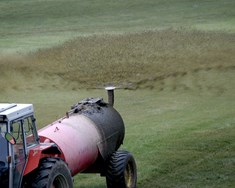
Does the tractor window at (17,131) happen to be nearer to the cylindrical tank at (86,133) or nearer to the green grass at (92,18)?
the cylindrical tank at (86,133)

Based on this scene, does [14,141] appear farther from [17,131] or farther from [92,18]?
[92,18]

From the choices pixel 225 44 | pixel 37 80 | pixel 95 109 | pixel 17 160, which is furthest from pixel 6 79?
pixel 17 160

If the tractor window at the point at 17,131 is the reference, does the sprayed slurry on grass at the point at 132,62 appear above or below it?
below

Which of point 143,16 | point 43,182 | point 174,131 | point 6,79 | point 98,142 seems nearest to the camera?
point 43,182

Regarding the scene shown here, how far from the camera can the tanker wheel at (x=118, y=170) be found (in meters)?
15.5

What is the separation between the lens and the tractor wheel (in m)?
12.5

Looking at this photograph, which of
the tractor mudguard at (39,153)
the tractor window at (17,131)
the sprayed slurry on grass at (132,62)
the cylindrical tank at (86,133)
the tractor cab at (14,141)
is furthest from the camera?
the sprayed slurry on grass at (132,62)

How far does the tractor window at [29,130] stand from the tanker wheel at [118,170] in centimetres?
271

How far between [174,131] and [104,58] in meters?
12.1

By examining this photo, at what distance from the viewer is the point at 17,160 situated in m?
12.6

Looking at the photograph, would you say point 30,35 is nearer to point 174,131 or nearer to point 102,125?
point 174,131

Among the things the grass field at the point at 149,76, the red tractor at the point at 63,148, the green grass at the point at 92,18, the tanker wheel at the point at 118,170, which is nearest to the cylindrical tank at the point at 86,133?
the red tractor at the point at 63,148

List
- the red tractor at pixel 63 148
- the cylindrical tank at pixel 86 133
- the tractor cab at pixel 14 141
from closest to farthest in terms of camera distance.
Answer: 1. the tractor cab at pixel 14 141
2. the red tractor at pixel 63 148
3. the cylindrical tank at pixel 86 133

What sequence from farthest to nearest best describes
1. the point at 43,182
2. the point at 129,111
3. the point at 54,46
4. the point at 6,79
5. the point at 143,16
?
1. the point at 143,16
2. the point at 54,46
3. the point at 6,79
4. the point at 129,111
5. the point at 43,182
